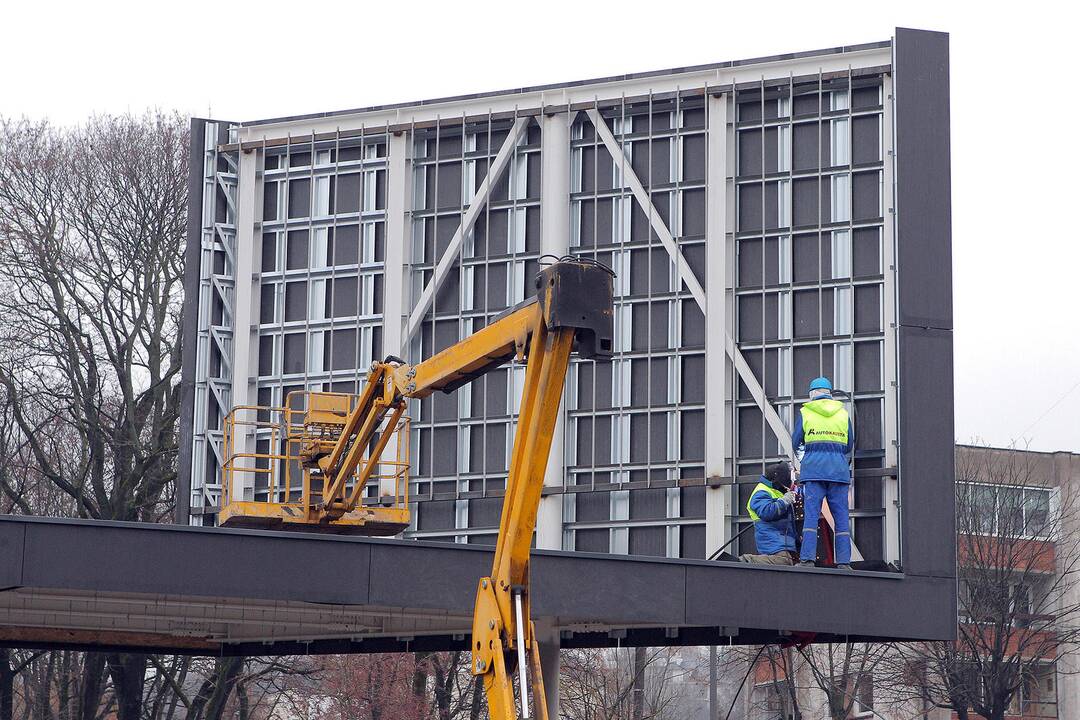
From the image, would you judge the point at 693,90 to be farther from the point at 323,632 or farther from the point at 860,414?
the point at 323,632

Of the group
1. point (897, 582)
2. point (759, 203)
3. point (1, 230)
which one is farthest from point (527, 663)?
point (1, 230)

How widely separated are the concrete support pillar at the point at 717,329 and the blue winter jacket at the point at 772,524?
1506mm

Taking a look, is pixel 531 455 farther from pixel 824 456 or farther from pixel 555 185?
pixel 555 185

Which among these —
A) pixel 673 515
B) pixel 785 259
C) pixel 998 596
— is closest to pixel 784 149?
pixel 785 259

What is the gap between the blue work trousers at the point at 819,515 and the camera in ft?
50.8

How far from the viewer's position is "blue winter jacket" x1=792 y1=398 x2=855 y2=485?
15344 mm

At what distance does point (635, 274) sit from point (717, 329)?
1.36 m

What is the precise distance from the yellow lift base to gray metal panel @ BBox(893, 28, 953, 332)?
238 inches

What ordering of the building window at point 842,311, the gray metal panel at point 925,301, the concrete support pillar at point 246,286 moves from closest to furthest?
the gray metal panel at point 925,301 → the building window at point 842,311 → the concrete support pillar at point 246,286

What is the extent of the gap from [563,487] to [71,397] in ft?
61.2

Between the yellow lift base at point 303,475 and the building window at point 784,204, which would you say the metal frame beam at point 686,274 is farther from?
the yellow lift base at point 303,475

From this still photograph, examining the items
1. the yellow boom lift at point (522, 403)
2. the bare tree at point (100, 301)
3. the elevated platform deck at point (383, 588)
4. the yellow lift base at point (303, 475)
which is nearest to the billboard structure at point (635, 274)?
the yellow lift base at point (303, 475)

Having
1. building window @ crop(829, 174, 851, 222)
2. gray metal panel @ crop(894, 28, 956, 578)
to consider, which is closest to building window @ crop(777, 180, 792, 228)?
building window @ crop(829, 174, 851, 222)

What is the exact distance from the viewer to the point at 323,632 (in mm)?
18547
